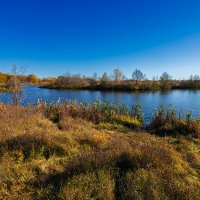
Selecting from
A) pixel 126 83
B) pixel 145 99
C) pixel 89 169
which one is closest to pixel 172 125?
pixel 89 169

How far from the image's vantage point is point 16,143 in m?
5.93

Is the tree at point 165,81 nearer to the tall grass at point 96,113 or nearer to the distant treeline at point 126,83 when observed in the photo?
the distant treeline at point 126,83

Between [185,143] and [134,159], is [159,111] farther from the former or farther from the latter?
[134,159]

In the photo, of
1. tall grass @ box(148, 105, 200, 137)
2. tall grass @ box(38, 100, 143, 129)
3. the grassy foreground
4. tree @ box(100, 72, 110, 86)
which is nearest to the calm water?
tall grass @ box(38, 100, 143, 129)

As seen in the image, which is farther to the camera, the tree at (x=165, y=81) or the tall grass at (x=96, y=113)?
the tree at (x=165, y=81)

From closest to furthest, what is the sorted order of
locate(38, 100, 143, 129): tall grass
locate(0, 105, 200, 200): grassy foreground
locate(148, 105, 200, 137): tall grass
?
locate(0, 105, 200, 200): grassy foreground, locate(148, 105, 200, 137): tall grass, locate(38, 100, 143, 129): tall grass

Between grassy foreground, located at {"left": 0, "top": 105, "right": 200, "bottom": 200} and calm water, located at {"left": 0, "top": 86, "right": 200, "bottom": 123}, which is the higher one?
grassy foreground, located at {"left": 0, "top": 105, "right": 200, "bottom": 200}

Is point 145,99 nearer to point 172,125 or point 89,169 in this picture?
point 172,125

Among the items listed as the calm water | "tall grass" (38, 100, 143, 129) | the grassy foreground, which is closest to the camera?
the grassy foreground

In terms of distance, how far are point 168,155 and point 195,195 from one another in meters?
1.47

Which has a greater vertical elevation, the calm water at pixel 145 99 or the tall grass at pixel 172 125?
the tall grass at pixel 172 125

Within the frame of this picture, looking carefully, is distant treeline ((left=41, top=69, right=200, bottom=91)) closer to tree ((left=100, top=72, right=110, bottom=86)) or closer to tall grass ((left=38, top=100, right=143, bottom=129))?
tree ((left=100, top=72, right=110, bottom=86))

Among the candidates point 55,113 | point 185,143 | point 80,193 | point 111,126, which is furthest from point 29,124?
point 185,143

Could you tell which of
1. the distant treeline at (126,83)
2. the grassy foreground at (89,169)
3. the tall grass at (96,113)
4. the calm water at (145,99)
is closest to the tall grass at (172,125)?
the tall grass at (96,113)
